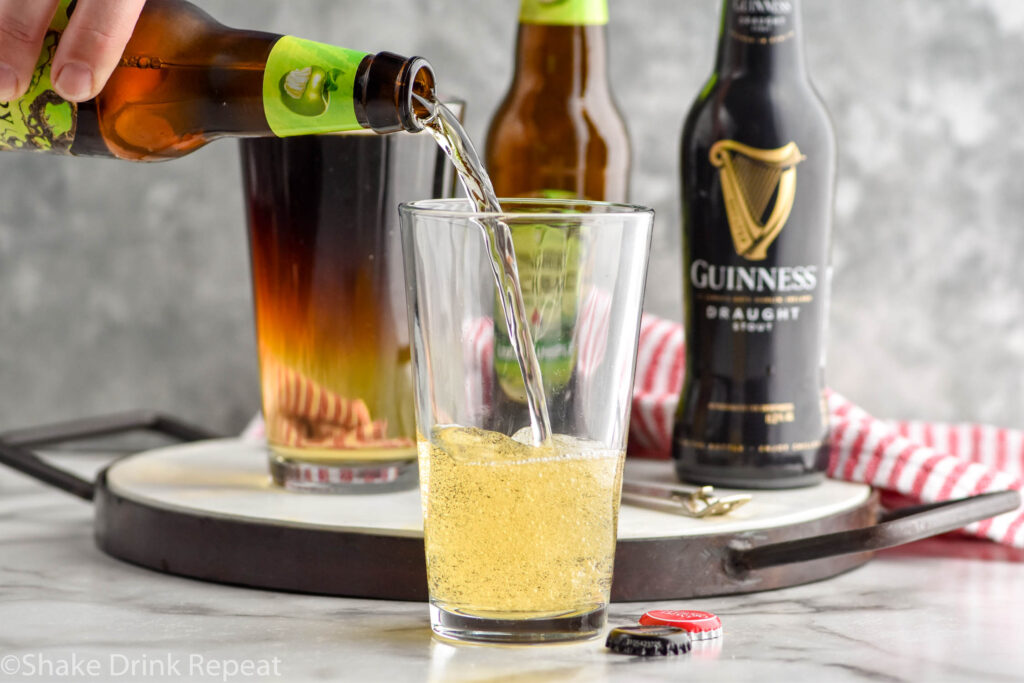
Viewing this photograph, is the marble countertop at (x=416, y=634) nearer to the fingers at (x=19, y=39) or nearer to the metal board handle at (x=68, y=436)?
the metal board handle at (x=68, y=436)

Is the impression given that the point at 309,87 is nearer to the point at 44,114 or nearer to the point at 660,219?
the point at 44,114

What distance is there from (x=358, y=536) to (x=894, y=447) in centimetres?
41

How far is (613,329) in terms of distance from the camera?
63 centimetres

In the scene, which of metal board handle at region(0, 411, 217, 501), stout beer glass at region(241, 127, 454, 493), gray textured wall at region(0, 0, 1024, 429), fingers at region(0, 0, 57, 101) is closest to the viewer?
fingers at region(0, 0, 57, 101)

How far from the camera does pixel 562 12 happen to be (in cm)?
Result: 100

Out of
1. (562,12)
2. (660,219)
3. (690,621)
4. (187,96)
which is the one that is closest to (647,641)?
(690,621)

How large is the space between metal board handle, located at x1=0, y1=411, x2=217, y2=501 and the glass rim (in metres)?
0.39

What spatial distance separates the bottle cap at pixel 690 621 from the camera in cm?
68

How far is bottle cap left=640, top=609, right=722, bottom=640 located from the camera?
68cm

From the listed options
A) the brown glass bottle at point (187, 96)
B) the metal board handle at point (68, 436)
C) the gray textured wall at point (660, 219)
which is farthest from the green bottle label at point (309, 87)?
the gray textured wall at point (660, 219)

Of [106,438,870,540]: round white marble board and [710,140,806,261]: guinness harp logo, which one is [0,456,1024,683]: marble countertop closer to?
[106,438,870,540]: round white marble board

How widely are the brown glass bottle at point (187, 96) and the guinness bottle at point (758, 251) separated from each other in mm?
246

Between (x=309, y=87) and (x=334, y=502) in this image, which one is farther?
(x=334, y=502)

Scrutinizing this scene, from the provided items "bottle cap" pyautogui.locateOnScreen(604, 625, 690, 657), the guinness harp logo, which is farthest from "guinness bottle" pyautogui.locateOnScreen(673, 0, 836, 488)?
"bottle cap" pyautogui.locateOnScreen(604, 625, 690, 657)
